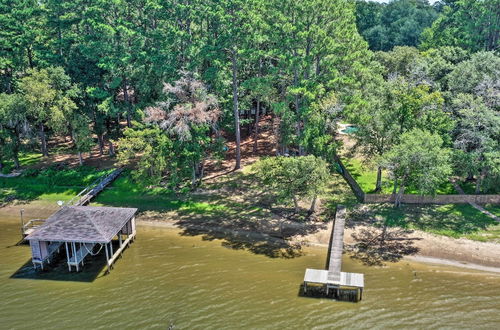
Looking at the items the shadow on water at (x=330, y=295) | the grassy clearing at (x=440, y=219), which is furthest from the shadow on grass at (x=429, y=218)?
the shadow on water at (x=330, y=295)

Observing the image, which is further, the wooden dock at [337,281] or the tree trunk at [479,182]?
the tree trunk at [479,182]

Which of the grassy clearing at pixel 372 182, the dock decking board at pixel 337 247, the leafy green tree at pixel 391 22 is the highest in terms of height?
Result: the leafy green tree at pixel 391 22

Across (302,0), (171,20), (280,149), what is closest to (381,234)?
(280,149)

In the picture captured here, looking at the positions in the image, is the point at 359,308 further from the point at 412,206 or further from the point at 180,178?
the point at 180,178

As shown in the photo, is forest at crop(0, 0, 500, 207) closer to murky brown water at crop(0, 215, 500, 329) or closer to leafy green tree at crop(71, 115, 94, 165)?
leafy green tree at crop(71, 115, 94, 165)

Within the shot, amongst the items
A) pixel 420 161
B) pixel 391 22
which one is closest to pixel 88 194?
pixel 420 161

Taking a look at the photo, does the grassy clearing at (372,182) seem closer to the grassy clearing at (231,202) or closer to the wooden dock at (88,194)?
the grassy clearing at (231,202)
